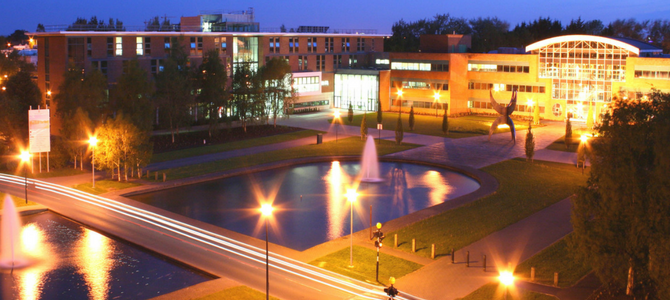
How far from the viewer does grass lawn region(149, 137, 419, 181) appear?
130ft

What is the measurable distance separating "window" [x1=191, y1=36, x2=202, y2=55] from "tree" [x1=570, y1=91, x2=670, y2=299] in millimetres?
52160

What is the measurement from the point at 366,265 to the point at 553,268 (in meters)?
6.88

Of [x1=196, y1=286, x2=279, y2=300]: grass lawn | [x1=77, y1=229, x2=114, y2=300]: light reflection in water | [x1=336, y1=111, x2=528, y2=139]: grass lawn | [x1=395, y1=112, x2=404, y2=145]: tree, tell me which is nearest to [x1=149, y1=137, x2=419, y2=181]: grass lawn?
[x1=395, y1=112, x2=404, y2=145]: tree

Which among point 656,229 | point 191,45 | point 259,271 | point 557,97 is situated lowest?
point 259,271

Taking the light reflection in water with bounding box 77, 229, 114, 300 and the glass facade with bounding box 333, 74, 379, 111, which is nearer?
the light reflection in water with bounding box 77, 229, 114, 300

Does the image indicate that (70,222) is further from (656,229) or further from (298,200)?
(656,229)

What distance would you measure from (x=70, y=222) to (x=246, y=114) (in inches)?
1317

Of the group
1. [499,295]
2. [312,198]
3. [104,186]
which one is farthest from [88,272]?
[499,295]

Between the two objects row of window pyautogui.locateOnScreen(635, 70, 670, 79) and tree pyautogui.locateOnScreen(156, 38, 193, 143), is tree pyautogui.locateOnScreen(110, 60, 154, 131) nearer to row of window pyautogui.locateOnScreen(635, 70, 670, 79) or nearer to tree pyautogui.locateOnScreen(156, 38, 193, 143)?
tree pyautogui.locateOnScreen(156, 38, 193, 143)

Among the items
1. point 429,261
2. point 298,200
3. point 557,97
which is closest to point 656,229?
point 429,261

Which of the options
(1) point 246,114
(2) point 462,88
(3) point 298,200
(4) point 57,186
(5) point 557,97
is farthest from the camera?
(2) point 462,88

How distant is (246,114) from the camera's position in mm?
61062

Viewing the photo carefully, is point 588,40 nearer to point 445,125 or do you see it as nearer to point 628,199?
point 445,125

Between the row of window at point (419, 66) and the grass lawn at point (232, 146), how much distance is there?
23.2 metres
